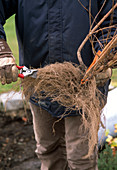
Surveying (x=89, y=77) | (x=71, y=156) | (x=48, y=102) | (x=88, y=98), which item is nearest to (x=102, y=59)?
(x=89, y=77)

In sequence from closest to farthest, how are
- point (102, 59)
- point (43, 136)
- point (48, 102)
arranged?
point (102, 59) → point (48, 102) → point (43, 136)

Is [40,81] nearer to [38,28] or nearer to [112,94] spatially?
[38,28]

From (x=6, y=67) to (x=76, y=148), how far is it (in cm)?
83

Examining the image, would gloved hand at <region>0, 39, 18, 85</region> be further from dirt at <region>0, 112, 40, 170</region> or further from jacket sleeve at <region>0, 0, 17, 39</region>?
dirt at <region>0, 112, 40, 170</region>

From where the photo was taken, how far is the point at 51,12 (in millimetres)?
1599

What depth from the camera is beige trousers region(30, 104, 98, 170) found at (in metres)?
1.82

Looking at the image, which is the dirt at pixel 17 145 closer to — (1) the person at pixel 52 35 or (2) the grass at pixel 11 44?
(2) the grass at pixel 11 44

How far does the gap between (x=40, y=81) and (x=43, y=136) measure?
61 centimetres

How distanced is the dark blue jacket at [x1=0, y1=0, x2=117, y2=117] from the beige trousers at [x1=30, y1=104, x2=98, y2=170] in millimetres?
469

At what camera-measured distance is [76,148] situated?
183 cm

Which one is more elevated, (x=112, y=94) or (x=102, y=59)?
(x=102, y=59)

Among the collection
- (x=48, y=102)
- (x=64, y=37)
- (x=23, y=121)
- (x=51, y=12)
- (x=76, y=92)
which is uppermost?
(x=51, y=12)

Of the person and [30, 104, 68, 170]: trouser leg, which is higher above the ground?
the person

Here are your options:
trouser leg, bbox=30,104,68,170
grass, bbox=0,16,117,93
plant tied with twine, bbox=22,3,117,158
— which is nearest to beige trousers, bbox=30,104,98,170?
trouser leg, bbox=30,104,68,170
